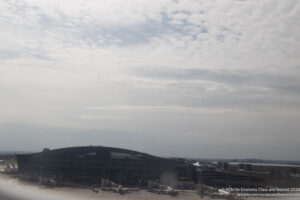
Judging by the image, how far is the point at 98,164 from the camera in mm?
41719

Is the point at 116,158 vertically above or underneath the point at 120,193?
above

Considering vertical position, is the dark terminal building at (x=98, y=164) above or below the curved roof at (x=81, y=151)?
below

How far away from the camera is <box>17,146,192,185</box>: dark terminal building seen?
38844mm

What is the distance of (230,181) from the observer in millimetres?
32500

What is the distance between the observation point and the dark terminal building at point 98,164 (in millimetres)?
38844

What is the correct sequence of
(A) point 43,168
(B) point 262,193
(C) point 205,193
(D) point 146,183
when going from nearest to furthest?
(B) point 262,193, (C) point 205,193, (D) point 146,183, (A) point 43,168

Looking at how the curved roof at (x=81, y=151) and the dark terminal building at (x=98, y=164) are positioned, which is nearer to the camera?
the dark terminal building at (x=98, y=164)

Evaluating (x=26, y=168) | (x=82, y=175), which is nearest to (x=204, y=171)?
(x=82, y=175)

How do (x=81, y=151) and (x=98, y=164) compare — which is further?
(x=81, y=151)

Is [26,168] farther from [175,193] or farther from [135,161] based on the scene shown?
[175,193]

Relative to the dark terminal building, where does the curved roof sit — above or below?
above

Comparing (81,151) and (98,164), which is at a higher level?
(81,151)

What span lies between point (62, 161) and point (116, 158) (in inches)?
302

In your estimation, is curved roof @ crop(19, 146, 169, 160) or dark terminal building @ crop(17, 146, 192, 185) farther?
curved roof @ crop(19, 146, 169, 160)
